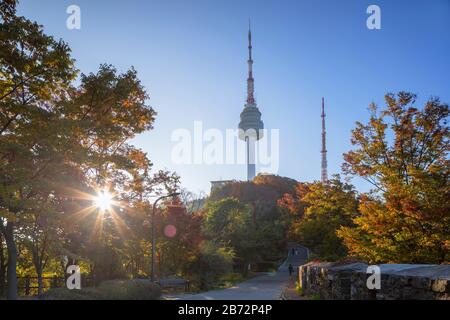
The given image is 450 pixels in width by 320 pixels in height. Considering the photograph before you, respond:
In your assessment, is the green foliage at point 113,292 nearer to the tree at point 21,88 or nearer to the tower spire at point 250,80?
the tree at point 21,88

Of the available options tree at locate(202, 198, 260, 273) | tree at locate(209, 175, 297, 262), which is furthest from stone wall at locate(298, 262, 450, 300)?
tree at locate(209, 175, 297, 262)

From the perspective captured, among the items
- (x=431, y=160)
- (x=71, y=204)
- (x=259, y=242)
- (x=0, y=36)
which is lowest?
(x=259, y=242)

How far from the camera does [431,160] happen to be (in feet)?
58.3

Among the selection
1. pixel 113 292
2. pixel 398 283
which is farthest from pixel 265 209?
pixel 398 283

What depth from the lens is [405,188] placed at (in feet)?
52.6

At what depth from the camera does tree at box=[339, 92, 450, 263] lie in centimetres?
1516

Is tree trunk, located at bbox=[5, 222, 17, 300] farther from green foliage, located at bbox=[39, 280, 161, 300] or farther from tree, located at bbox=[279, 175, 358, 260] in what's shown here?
tree, located at bbox=[279, 175, 358, 260]

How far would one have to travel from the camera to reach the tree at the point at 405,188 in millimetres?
15164

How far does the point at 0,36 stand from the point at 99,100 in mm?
4479

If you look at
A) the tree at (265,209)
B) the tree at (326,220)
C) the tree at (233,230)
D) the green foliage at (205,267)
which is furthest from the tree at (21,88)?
the tree at (265,209)
